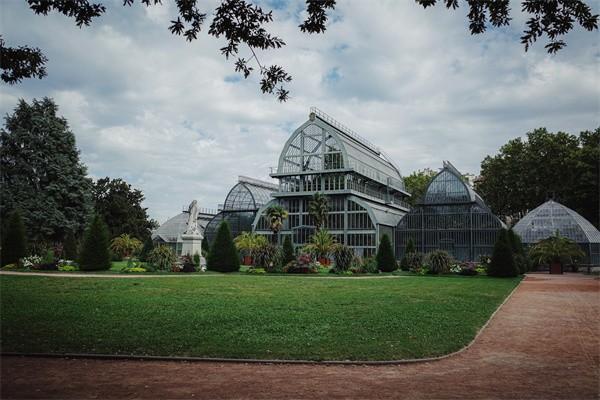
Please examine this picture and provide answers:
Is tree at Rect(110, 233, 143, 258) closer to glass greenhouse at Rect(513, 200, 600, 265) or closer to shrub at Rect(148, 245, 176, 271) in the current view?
shrub at Rect(148, 245, 176, 271)

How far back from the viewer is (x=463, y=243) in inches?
1989

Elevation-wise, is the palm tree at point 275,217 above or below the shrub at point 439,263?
above

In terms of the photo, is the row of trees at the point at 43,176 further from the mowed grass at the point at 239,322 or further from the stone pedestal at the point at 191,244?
the mowed grass at the point at 239,322

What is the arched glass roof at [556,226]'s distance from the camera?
156 feet

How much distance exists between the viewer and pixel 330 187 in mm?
54375

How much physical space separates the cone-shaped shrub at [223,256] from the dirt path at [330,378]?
25.6 m

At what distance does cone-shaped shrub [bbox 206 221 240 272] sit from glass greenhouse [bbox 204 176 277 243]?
2764 cm

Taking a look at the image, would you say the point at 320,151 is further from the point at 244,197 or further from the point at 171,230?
the point at 171,230

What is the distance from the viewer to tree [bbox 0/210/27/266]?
105 feet

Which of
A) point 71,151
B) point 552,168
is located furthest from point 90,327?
point 552,168

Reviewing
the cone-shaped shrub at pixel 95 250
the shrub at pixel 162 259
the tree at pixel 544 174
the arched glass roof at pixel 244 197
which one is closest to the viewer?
the cone-shaped shrub at pixel 95 250

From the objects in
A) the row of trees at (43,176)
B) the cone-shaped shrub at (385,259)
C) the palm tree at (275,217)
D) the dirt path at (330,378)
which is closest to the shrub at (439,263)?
the cone-shaped shrub at (385,259)

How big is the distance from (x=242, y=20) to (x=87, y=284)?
16.6 m

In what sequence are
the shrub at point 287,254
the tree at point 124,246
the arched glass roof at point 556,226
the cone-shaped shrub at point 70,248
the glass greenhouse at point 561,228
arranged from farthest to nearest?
1. the tree at point 124,246
2. the arched glass roof at point 556,226
3. the glass greenhouse at point 561,228
4. the cone-shaped shrub at point 70,248
5. the shrub at point 287,254
